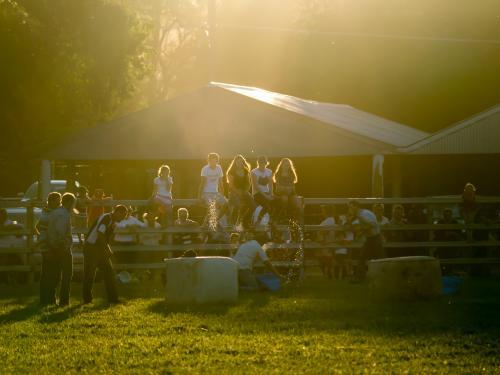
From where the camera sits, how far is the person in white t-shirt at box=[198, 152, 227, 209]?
78.8 ft

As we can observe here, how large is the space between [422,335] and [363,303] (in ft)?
13.9

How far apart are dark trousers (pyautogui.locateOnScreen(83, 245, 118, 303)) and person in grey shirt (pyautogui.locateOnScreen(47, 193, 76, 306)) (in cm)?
43

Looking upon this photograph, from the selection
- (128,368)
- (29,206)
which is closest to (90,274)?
(29,206)

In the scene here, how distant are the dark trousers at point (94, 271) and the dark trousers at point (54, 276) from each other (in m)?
0.41

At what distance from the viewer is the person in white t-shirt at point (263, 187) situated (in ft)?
77.0

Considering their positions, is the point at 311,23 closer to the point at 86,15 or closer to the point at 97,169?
the point at 86,15

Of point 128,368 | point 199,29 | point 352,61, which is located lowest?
point 128,368

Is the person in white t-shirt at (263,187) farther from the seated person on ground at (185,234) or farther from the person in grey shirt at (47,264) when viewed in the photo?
the person in grey shirt at (47,264)

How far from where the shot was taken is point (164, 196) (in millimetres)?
24406

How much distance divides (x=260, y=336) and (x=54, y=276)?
560 cm

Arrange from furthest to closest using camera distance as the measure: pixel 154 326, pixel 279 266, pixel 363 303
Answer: pixel 279 266
pixel 363 303
pixel 154 326

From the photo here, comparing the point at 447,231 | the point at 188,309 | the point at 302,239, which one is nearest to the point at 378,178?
the point at 447,231

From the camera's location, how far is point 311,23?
190ft

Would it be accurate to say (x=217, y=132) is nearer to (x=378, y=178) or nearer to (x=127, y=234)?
(x=378, y=178)
